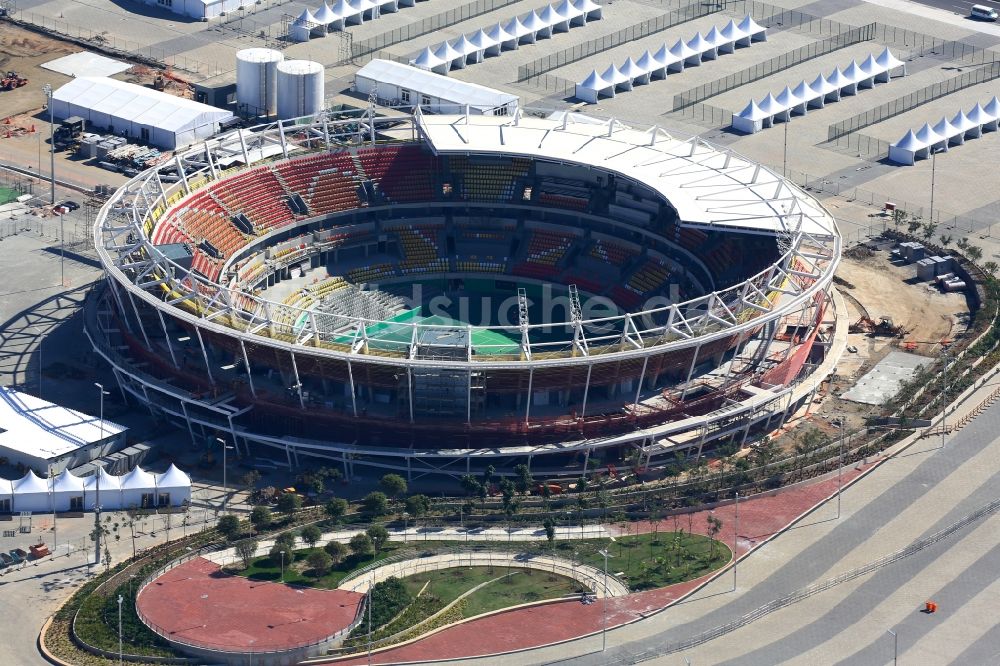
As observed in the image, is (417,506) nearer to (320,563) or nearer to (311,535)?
(311,535)

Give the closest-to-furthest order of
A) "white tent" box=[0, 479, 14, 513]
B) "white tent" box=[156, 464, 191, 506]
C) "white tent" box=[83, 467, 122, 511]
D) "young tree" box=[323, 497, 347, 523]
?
"young tree" box=[323, 497, 347, 523], "white tent" box=[0, 479, 14, 513], "white tent" box=[83, 467, 122, 511], "white tent" box=[156, 464, 191, 506]

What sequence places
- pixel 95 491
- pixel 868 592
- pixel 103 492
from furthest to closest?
pixel 103 492 < pixel 95 491 < pixel 868 592

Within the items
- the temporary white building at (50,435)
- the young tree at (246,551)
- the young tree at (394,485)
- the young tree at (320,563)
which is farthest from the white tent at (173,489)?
the young tree at (394,485)

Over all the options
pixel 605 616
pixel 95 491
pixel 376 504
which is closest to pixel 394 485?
pixel 376 504

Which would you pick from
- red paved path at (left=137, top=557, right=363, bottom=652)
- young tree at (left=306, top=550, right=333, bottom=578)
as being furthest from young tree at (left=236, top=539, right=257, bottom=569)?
young tree at (left=306, top=550, right=333, bottom=578)

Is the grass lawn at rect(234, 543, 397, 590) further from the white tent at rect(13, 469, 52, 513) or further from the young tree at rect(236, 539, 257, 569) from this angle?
the white tent at rect(13, 469, 52, 513)

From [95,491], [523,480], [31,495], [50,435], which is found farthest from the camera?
[50,435]
